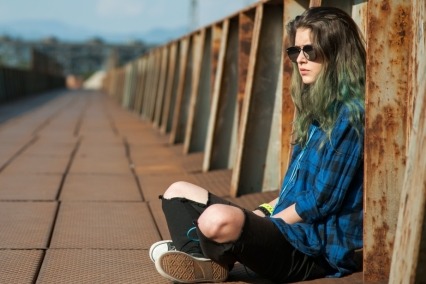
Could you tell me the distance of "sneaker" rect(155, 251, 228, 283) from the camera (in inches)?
139

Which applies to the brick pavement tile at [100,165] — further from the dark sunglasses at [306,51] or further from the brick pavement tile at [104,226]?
the dark sunglasses at [306,51]

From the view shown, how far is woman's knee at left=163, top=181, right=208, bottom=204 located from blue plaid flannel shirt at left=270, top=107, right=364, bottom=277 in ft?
1.32

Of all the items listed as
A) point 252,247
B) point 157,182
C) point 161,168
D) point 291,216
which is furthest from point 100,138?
point 252,247

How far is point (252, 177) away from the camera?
639 cm

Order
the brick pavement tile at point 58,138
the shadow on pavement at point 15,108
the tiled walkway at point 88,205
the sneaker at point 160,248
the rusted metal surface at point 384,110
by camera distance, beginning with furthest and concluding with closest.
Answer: the shadow on pavement at point 15,108 → the brick pavement tile at point 58,138 → the tiled walkway at point 88,205 → the sneaker at point 160,248 → the rusted metal surface at point 384,110

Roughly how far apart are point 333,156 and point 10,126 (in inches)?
491

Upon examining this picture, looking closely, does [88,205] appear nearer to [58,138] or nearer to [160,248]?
[160,248]

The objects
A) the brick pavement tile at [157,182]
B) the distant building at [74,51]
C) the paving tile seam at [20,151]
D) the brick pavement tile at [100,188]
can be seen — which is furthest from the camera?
the distant building at [74,51]

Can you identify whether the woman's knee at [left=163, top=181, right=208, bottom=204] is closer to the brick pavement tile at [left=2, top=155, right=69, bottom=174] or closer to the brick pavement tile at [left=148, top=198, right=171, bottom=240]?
the brick pavement tile at [left=148, top=198, right=171, bottom=240]

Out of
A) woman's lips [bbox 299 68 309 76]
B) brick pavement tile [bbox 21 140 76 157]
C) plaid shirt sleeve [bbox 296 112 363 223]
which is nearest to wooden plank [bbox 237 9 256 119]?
brick pavement tile [bbox 21 140 76 157]

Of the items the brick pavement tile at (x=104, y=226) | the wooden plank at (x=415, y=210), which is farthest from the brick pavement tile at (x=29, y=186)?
the wooden plank at (x=415, y=210)

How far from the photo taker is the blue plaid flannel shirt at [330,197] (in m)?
3.42

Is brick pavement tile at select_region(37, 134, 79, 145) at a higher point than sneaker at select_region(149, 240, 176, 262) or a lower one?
lower

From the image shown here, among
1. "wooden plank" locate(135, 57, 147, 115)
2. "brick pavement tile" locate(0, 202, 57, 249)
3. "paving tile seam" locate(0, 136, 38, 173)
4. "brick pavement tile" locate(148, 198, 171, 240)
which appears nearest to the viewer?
"brick pavement tile" locate(0, 202, 57, 249)
